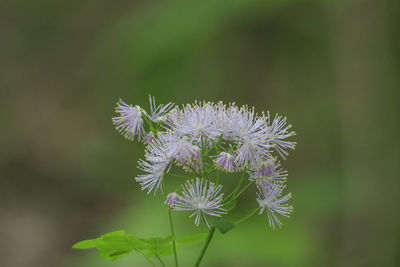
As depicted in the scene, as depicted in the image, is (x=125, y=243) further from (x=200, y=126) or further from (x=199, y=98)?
(x=199, y=98)

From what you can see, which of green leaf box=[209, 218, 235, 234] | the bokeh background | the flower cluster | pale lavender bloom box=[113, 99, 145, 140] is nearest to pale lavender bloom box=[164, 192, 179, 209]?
the flower cluster

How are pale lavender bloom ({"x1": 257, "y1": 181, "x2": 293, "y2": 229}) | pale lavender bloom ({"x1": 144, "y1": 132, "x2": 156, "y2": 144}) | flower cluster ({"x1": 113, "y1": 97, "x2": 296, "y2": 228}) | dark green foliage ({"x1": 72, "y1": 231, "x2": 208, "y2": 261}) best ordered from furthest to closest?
pale lavender bloom ({"x1": 144, "y1": 132, "x2": 156, "y2": 144}) < pale lavender bloom ({"x1": 257, "y1": 181, "x2": 293, "y2": 229}) < flower cluster ({"x1": 113, "y1": 97, "x2": 296, "y2": 228}) < dark green foliage ({"x1": 72, "y1": 231, "x2": 208, "y2": 261})

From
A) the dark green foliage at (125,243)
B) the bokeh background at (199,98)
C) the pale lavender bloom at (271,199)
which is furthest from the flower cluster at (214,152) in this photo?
the bokeh background at (199,98)

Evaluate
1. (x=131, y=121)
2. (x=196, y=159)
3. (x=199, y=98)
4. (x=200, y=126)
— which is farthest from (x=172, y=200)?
(x=199, y=98)
